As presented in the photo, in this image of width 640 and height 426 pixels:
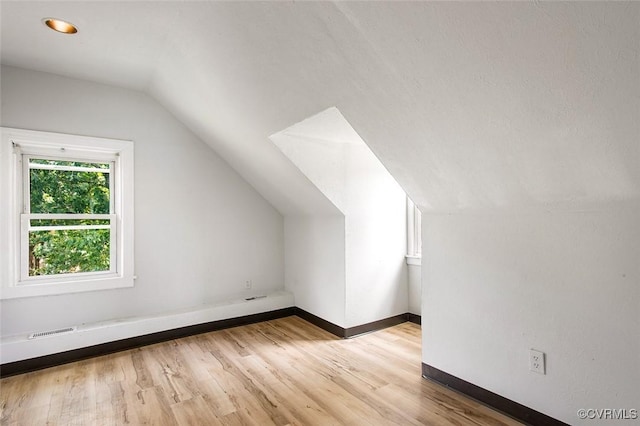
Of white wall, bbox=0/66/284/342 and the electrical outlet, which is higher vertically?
white wall, bbox=0/66/284/342

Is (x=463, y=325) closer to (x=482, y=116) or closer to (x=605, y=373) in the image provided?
(x=605, y=373)

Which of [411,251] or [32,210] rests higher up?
[32,210]

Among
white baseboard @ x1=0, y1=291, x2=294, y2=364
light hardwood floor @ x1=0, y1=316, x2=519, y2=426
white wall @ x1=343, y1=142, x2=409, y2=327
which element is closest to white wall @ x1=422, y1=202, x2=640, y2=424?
light hardwood floor @ x1=0, y1=316, x2=519, y2=426

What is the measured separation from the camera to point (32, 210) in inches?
113

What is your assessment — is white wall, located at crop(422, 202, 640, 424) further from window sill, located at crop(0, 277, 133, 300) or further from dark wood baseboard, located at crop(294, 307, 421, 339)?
window sill, located at crop(0, 277, 133, 300)

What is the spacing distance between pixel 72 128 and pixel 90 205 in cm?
71

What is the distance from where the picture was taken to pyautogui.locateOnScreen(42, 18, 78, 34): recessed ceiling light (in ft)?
6.84

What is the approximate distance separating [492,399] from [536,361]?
1.28ft

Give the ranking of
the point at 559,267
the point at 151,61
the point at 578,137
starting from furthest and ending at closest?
the point at 151,61, the point at 559,267, the point at 578,137

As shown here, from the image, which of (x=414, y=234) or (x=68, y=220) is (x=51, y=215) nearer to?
(x=68, y=220)

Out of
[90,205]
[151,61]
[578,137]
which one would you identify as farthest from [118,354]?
[578,137]

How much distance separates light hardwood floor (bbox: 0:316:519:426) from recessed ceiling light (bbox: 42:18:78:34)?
245 centimetres
